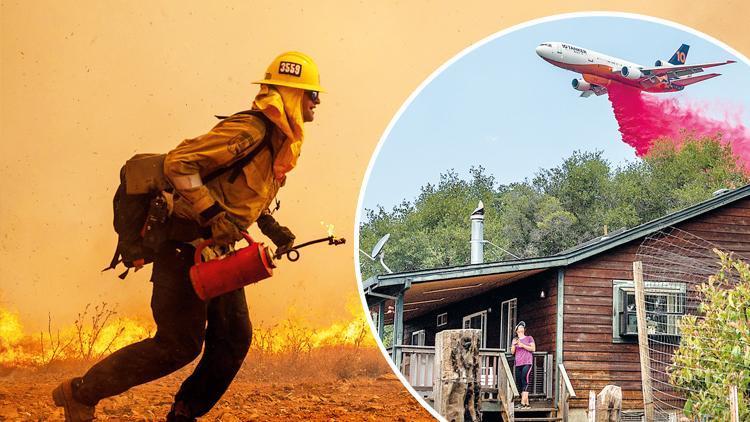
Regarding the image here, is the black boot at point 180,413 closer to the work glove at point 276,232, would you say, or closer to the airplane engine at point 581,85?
the work glove at point 276,232

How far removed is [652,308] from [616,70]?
7.41ft

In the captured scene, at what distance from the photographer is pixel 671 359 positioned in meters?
6.84

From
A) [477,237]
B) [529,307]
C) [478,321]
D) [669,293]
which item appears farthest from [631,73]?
[478,321]

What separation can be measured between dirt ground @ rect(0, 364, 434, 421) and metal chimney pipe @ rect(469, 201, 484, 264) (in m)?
4.08

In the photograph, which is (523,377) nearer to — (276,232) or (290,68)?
(276,232)

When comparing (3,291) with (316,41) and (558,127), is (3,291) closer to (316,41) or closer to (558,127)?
(316,41)

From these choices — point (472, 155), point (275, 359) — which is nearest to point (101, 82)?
point (275, 359)

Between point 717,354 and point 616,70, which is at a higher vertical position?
point 616,70

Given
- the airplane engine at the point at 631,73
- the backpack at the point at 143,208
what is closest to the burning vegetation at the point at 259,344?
the backpack at the point at 143,208

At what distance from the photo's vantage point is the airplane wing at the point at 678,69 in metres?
7.63

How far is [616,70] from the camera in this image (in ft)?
28.2

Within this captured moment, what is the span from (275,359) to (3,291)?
1304 mm

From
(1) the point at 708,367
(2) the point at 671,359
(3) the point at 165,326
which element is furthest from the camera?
(2) the point at 671,359

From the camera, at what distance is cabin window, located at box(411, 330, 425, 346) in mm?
8395
